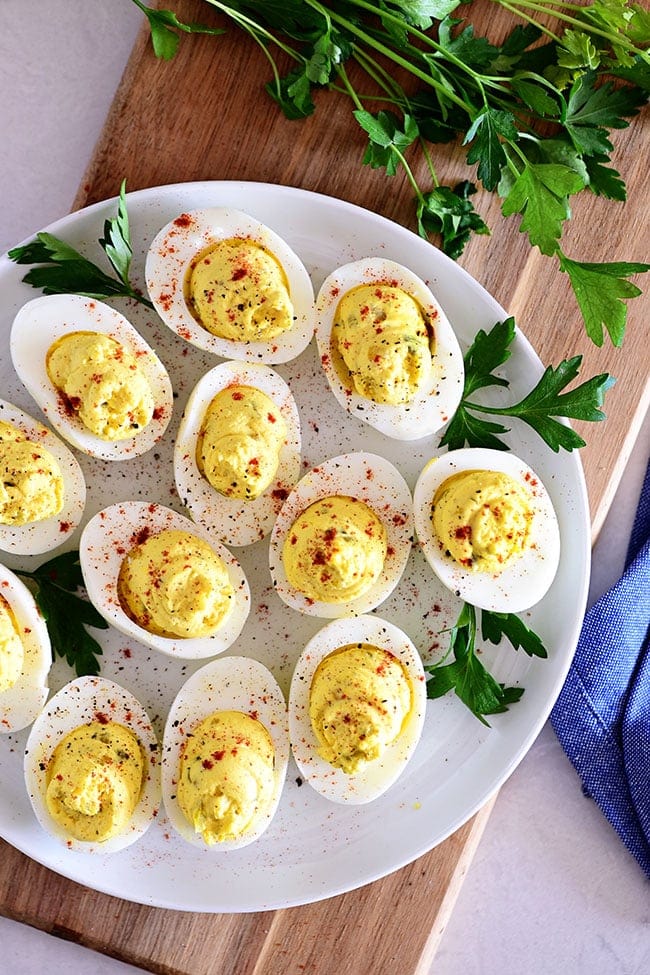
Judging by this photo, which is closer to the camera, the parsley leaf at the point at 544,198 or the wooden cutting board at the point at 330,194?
the parsley leaf at the point at 544,198

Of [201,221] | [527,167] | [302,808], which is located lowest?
[302,808]

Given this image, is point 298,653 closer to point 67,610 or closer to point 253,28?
point 67,610

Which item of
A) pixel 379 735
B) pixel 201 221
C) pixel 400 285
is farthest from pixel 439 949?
pixel 201 221

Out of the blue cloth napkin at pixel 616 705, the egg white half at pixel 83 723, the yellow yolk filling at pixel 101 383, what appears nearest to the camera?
the yellow yolk filling at pixel 101 383

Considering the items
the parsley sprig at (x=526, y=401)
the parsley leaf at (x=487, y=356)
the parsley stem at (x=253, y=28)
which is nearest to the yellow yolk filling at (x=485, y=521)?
the parsley sprig at (x=526, y=401)

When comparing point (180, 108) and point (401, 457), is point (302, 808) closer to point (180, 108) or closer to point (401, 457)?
point (401, 457)

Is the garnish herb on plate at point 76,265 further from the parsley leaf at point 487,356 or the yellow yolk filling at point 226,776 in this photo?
the yellow yolk filling at point 226,776
